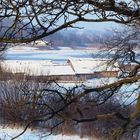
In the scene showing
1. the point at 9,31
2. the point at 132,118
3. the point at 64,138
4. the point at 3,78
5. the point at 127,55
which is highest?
the point at 9,31

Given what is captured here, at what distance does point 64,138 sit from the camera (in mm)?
19469

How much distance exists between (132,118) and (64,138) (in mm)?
15914

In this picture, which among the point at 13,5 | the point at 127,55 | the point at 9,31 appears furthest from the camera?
the point at 127,55

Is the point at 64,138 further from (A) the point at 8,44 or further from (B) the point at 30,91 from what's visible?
(A) the point at 8,44

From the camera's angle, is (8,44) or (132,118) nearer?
(8,44)

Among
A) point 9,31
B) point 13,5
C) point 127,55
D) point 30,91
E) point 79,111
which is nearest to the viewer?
point 13,5

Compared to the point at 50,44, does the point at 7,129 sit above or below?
below

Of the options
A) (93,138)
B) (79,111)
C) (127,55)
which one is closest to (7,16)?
(79,111)

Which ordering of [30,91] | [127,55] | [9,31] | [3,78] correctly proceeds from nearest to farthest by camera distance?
[9,31]
[30,91]
[127,55]
[3,78]

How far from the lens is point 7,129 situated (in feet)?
63.1

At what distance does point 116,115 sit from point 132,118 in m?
0.13

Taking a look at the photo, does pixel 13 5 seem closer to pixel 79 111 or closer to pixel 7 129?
pixel 79 111

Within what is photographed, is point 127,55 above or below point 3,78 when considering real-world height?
above

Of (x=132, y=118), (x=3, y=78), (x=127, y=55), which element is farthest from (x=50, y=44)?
(x=3, y=78)
